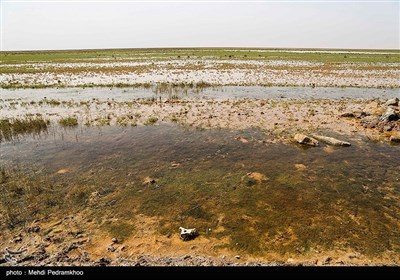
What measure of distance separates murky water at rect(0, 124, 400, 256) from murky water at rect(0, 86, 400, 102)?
13469mm

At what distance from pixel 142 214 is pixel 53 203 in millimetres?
3651

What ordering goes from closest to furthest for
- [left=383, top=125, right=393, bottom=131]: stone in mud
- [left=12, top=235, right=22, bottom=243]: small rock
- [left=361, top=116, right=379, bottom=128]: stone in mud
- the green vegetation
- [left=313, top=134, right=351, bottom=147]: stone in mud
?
[left=12, top=235, right=22, bottom=243]: small rock
[left=313, top=134, right=351, bottom=147]: stone in mud
[left=383, top=125, right=393, bottom=131]: stone in mud
[left=361, top=116, right=379, bottom=128]: stone in mud
the green vegetation

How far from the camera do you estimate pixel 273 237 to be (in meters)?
8.62

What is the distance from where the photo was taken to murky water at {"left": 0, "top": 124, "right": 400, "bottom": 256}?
8.92 m

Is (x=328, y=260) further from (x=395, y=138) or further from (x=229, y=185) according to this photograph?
(x=395, y=138)

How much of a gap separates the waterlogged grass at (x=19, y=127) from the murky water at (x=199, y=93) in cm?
939

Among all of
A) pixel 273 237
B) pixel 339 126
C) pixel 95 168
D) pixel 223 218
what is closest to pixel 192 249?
pixel 223 218

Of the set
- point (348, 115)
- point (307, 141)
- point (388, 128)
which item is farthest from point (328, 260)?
point (348, 115)

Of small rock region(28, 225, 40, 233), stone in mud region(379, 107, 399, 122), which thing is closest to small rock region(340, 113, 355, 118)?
stone in mud region(379, 107, 399, 122)

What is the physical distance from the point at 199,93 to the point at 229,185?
843 inches

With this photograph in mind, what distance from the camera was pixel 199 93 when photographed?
31891 mm

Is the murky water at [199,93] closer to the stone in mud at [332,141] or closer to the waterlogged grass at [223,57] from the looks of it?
the stone in mud at [332,141]

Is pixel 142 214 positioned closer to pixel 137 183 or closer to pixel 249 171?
pixel 137 183

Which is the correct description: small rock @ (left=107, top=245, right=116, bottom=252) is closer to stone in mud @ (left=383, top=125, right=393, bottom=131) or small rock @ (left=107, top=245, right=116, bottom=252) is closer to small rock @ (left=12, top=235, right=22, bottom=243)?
small rock @ (left=12, top=235, right=22, bottom=243)
